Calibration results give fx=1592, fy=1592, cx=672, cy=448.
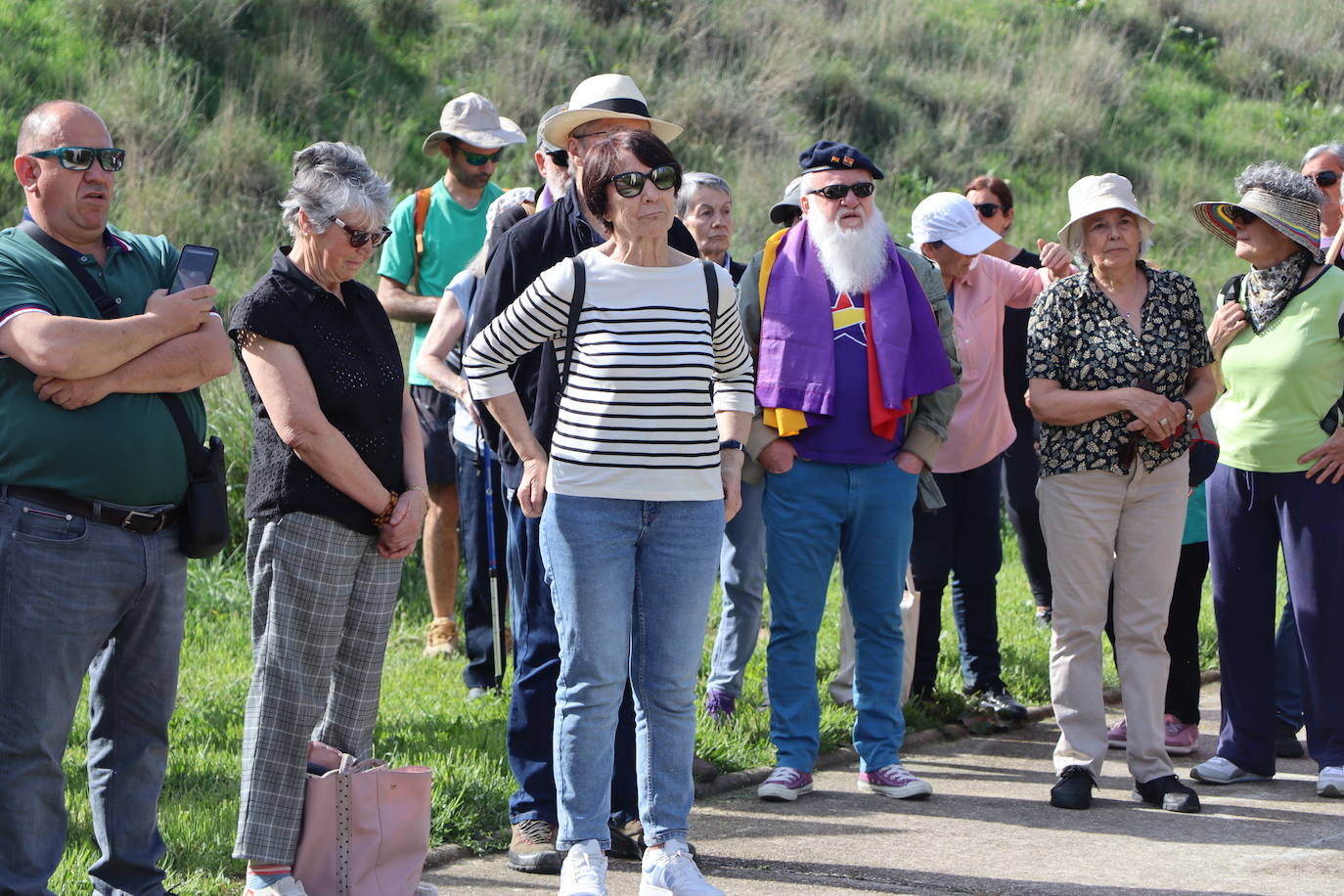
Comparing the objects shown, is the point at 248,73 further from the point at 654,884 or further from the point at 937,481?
the point at 654,884

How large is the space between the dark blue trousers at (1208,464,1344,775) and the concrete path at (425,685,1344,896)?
0.23 metres

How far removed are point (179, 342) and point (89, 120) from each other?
2.12ft

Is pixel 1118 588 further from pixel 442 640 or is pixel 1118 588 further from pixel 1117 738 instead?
pixel 442 640

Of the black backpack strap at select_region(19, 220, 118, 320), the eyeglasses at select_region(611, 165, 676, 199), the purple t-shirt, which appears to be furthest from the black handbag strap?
the purple t-shirt

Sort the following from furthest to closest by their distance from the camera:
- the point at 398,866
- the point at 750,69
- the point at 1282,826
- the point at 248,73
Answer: the point at 750,69 → the point at 248,73 → the point at 1282,826 → the point at 398,866

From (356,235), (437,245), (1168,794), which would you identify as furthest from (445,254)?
(1168,794)

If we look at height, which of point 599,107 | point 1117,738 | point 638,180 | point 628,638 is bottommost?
point 1117,738

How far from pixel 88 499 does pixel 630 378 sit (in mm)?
1522

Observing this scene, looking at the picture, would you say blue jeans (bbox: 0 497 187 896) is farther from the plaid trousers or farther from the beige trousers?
the beige trousers

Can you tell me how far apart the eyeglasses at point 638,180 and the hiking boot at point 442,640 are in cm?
386

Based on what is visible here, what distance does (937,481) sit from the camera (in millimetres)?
7352

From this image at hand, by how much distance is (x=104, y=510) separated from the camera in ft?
13.6

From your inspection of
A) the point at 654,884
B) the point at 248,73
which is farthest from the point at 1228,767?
the point at 248,73

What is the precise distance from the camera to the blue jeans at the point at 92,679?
13.3ft
